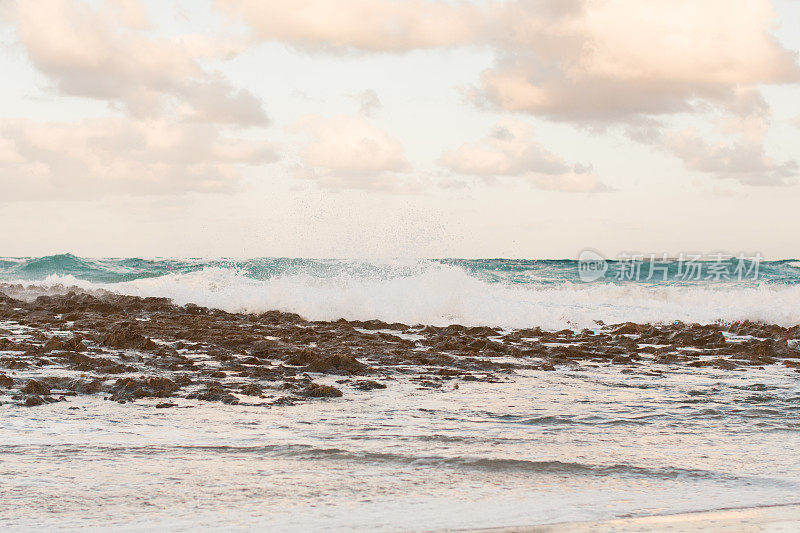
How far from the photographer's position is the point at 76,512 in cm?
450

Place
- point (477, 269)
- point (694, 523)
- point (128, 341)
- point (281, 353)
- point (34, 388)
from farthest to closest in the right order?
point (477, 269), point (128, 341), point (281, 353), point (34, 388), point (694, 523)

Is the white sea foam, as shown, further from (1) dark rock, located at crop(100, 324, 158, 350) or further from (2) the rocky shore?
(1) dark rock, located at crop(100, 324, 158, 350)

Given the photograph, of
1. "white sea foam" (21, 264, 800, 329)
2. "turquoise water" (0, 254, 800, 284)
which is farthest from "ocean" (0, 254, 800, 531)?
"turquoise water" (0, 254, 800, 284)

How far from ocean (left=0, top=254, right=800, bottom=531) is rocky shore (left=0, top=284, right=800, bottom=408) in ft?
0.19

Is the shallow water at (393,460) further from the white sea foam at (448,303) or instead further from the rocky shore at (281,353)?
the white sea foam at (448,303)

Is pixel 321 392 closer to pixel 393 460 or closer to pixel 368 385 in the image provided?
pixel 368 385

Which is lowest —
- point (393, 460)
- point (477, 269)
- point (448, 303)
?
point (393, 460)

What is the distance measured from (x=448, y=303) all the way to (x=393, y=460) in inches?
558

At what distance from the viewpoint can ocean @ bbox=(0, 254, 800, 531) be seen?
471 centimetres

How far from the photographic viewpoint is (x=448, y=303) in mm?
19859

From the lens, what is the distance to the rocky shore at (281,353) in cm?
841

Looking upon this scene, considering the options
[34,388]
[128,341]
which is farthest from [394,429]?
[128,341]

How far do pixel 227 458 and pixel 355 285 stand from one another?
16.2 metres

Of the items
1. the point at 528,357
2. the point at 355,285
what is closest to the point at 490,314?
the point at 355,285
